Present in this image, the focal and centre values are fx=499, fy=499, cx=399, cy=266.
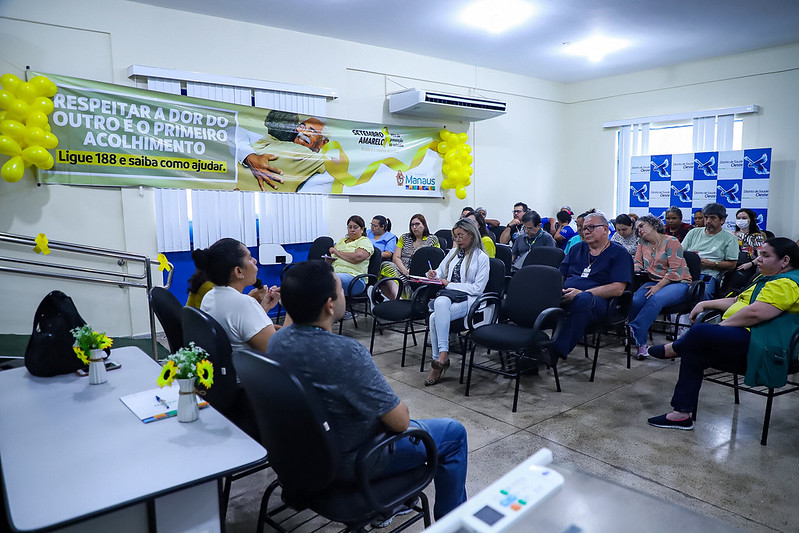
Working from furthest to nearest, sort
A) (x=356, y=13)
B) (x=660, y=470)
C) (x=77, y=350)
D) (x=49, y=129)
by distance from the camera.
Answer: (x=356, y=13)
(x=49, y=129)
(x=660, y=470)
(x=77, y=350)

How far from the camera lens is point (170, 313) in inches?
93.4

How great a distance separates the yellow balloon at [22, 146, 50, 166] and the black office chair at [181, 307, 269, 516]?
3038 mm

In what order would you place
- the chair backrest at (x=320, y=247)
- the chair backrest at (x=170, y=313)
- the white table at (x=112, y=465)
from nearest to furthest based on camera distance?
1. the white table at (x=112, y=465)
2. the chair backrest at (x=170, y=313)
3. the chair backrest at (x=320, y=247)

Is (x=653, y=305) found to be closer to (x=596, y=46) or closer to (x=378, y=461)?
(x=378, y=461)

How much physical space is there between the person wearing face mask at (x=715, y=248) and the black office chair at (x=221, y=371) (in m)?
4.62

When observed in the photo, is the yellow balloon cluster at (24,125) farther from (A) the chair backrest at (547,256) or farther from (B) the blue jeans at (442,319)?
(A) the chair backrest at (547,256)

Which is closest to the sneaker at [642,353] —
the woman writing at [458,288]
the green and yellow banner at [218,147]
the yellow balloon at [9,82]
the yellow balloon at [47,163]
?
the woman writing at [458,288]

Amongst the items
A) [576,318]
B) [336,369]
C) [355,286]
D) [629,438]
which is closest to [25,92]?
[355,286]

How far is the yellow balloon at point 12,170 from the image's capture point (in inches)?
157

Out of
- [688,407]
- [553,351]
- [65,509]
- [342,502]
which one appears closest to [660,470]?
[688,407]

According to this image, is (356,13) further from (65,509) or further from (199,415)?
(65,509)

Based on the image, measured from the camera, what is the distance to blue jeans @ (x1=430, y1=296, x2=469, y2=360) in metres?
3.81

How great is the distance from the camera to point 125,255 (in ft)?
11.9

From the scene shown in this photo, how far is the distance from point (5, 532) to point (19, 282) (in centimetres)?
396
